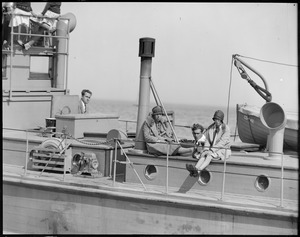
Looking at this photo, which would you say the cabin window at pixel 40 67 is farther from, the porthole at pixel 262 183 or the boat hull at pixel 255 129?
the porthole at pixel 262 183

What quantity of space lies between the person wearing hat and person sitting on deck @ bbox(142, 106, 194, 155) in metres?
0.40

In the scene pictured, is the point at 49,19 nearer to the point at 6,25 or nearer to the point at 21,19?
the point at 21,19

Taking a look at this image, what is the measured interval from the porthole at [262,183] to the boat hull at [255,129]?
1337mm

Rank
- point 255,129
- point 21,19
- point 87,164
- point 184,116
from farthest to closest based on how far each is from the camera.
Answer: point 184,116 → point 21,19 → point 255,129 → point 87,164

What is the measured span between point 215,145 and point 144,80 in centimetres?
160

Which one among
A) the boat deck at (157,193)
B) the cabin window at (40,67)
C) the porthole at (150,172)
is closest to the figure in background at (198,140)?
the boat deck at (157,193)

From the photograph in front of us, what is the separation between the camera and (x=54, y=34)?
46.0 feet

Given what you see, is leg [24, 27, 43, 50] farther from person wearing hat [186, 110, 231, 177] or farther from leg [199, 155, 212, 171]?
leg [199, 155, 212, 171]

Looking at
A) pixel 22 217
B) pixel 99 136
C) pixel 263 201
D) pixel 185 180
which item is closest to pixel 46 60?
pixel 99 136

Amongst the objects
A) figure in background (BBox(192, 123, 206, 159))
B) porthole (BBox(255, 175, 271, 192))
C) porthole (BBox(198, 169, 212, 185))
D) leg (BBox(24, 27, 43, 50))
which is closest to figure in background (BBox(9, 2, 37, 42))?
leg (BBox(24, 27, 43, 50))

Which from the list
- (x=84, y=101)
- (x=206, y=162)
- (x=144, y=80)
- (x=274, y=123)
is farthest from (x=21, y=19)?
(x=274, y=123)

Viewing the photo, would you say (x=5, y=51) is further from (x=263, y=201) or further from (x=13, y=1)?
(x=263, y=201)

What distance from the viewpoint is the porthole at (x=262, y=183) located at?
9609mm

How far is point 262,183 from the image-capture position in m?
9.70
